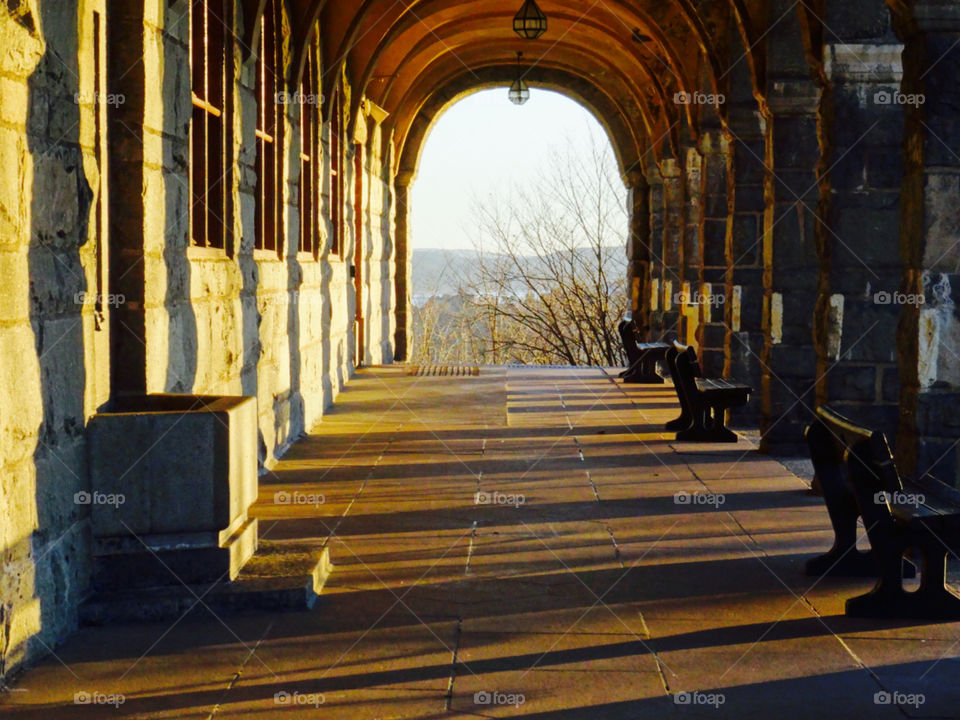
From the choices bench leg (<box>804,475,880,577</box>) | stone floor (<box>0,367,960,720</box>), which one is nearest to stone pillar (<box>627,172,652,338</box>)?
stone floor (<box>0,367,960,720</box>)

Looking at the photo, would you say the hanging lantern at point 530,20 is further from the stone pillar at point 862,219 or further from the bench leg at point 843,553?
the bench leg at point 843,553

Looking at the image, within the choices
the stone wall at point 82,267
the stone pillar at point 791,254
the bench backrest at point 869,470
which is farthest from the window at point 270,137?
the bench backrest at point 869,470

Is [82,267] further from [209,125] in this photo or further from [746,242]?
[746,242]

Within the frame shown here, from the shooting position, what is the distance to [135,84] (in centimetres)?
472

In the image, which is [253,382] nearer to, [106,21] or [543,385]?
[106,21]

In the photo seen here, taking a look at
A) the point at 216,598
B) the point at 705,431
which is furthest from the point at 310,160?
the point at 216,598

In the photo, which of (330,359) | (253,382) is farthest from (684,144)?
(253,382)

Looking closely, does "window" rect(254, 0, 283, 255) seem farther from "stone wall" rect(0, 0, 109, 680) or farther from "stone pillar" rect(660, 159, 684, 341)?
"stone pillar" rect(660, 159, 684, 341)

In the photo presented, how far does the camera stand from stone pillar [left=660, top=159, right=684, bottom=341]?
1526 cm

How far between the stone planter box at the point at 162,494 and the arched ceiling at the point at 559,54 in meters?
3.52

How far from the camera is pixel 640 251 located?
1747 centimetres

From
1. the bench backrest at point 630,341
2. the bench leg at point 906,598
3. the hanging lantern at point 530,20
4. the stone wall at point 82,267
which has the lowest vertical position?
the bench leg at point 906,598

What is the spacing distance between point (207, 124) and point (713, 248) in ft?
18.7

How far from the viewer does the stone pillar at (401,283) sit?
18.4 meters
